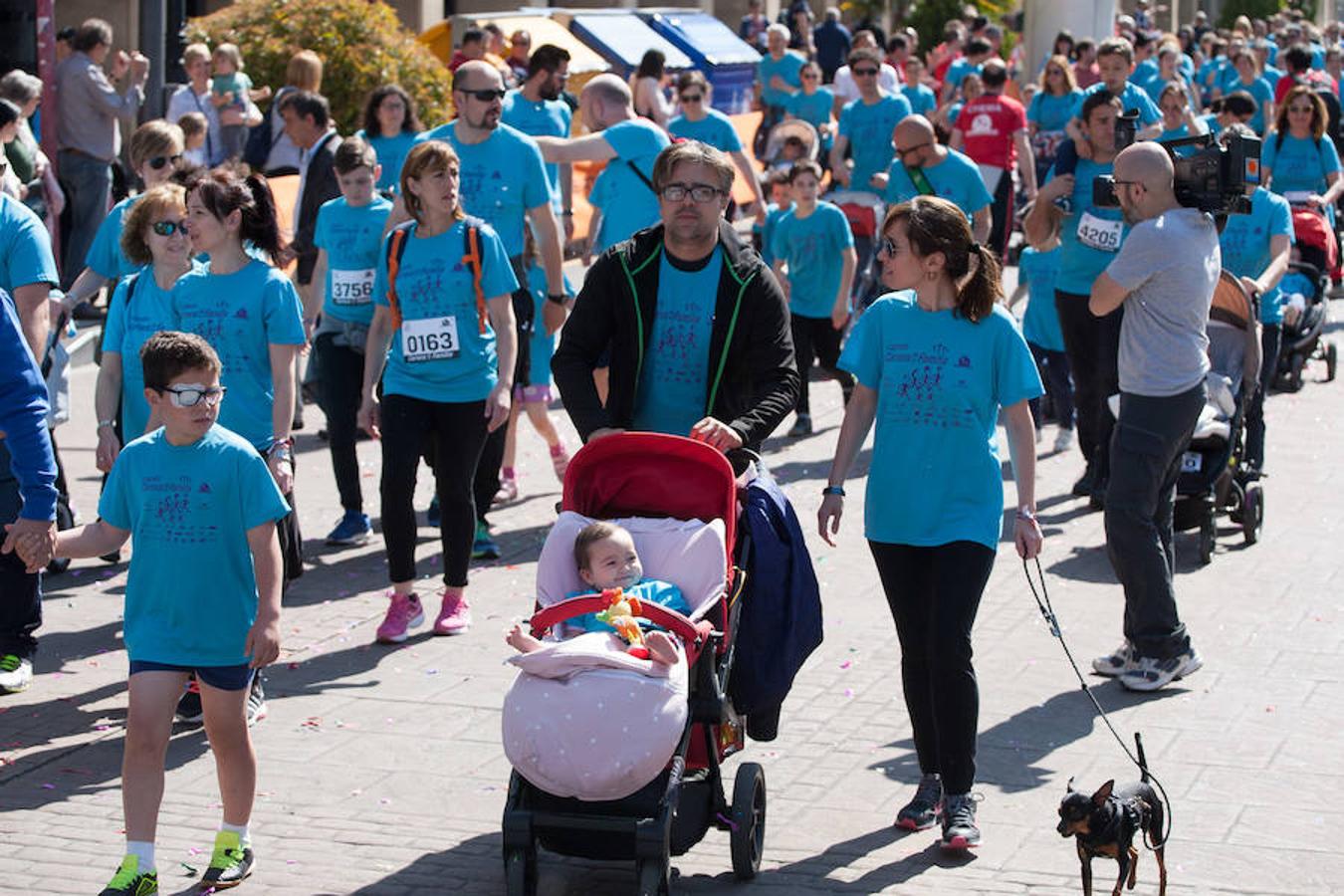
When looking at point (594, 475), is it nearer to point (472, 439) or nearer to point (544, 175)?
point (472, 439)

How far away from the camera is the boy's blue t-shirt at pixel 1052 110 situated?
59.6 feet

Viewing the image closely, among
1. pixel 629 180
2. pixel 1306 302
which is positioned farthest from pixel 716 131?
pixel 1306 302

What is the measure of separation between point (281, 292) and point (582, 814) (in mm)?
2680

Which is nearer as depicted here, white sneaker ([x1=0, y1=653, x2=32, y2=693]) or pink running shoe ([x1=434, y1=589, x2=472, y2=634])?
white sneaker ([x1=0, y1=653, x2=32, y2=693])

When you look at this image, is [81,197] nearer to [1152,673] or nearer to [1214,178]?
[1214,178]

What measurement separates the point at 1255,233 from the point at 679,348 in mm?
4940

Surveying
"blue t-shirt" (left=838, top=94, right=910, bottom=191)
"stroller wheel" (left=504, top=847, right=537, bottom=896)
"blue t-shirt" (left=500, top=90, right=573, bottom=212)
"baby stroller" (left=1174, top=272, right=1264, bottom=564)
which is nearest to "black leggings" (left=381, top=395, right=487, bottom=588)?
"stroller wheel" (left=504, top=847, right=537, bottom=896)

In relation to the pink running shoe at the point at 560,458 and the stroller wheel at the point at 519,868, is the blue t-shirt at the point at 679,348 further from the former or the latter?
the pink running shoe at the point at 560,458

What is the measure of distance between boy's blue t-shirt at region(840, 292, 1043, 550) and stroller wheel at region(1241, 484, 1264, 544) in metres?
4.14

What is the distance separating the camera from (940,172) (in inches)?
486

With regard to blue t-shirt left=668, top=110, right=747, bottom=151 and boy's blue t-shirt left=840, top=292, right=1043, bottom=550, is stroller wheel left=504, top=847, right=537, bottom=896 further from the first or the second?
blue t-shirt left=668, top=110, right=747, bottom=151

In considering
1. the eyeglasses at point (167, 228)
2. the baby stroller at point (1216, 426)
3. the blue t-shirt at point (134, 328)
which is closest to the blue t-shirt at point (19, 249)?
the blue t-shirt at point (134, 328)

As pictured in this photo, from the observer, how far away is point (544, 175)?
9.73 meters

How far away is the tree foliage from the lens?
17.7m
